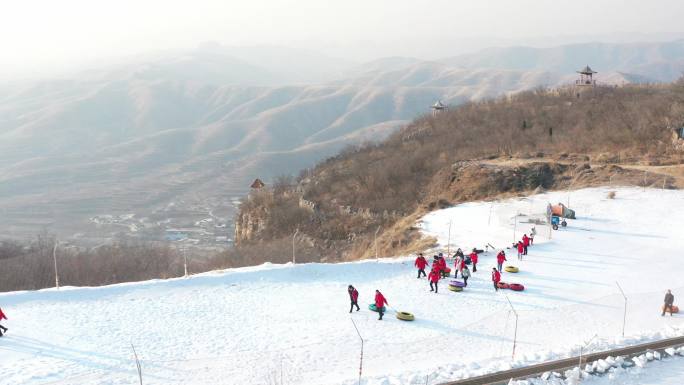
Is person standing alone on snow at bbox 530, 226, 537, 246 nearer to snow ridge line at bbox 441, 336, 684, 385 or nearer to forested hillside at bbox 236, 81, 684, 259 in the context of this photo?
forested hillside at bbox 236, 81, 684, 259

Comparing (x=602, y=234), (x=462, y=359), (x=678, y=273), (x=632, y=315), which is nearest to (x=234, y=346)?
(x=462, y=359)

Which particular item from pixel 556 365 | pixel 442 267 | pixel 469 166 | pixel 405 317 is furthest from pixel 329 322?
pixel 469 166

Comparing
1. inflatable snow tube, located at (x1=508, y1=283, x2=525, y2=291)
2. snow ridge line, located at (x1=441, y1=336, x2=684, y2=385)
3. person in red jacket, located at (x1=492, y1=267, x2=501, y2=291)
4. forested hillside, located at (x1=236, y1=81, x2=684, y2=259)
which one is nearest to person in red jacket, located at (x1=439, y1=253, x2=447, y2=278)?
person in red jacket, located at (x1=492, y1=267, x2=501, y2=291)

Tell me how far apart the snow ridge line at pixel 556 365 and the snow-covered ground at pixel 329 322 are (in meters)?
0.46

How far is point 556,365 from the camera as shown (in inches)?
607

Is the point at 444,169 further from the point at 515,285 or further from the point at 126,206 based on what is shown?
the point at 126,206

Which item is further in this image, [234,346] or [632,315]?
[632,315]

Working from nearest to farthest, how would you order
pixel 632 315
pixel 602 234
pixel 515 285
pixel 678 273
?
pixel 632 315
pixel 515 285
pixel 678 273
pixel 602 234

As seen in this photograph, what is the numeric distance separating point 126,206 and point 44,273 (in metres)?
75.3

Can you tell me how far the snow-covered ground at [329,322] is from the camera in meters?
15.7

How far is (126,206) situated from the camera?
360 feet

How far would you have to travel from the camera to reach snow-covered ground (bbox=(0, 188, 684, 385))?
15.7 meters

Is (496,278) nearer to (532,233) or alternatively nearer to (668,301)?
(668,301)

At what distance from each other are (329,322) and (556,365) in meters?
7.35
